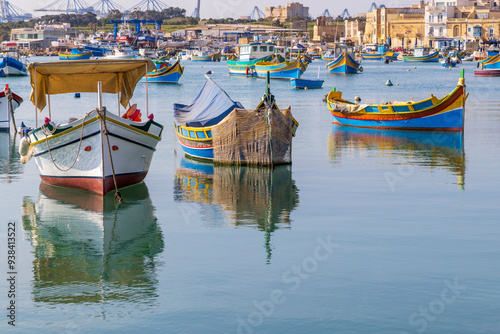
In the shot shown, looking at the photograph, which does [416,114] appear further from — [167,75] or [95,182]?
[167,75]

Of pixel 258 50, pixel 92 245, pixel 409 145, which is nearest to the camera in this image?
pixel 92 245

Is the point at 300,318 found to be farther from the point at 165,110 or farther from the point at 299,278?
the point at 165,110

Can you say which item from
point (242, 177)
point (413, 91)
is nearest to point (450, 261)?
point (242, 177)

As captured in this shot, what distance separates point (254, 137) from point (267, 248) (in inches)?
292

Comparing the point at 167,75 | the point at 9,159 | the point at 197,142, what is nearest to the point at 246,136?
the point at 197,142

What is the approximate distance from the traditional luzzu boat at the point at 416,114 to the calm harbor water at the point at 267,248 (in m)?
4.92

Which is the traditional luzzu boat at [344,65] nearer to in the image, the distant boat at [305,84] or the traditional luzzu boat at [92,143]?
the distant boat at [305,84]

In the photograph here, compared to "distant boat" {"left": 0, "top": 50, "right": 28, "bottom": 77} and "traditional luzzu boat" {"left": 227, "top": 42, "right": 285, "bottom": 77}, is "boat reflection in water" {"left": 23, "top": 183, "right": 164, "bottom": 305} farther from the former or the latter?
"distant boat" {"left": 0, "top": 50, "right": 28, "bottom": 77}

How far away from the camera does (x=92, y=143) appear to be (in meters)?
17.0

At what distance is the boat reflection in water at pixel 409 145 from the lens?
74.7 feet

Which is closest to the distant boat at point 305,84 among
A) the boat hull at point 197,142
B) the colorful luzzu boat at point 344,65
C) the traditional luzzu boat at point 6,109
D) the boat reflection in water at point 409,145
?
the boat reflection in water at point 409,145

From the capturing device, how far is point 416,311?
10.1 meters

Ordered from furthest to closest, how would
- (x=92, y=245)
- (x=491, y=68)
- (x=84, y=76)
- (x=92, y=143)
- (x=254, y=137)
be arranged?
(x=491, y=68)
(x=84, y=76)
(x=254, y=137)
(x=92, y=143)
(x=92, y=245)

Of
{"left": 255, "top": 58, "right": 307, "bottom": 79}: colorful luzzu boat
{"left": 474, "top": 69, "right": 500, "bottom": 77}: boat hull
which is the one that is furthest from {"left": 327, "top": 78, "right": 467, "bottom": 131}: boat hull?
{"left": 474, "top": 69, "right": 500, "bottom": 77}: boat hull
